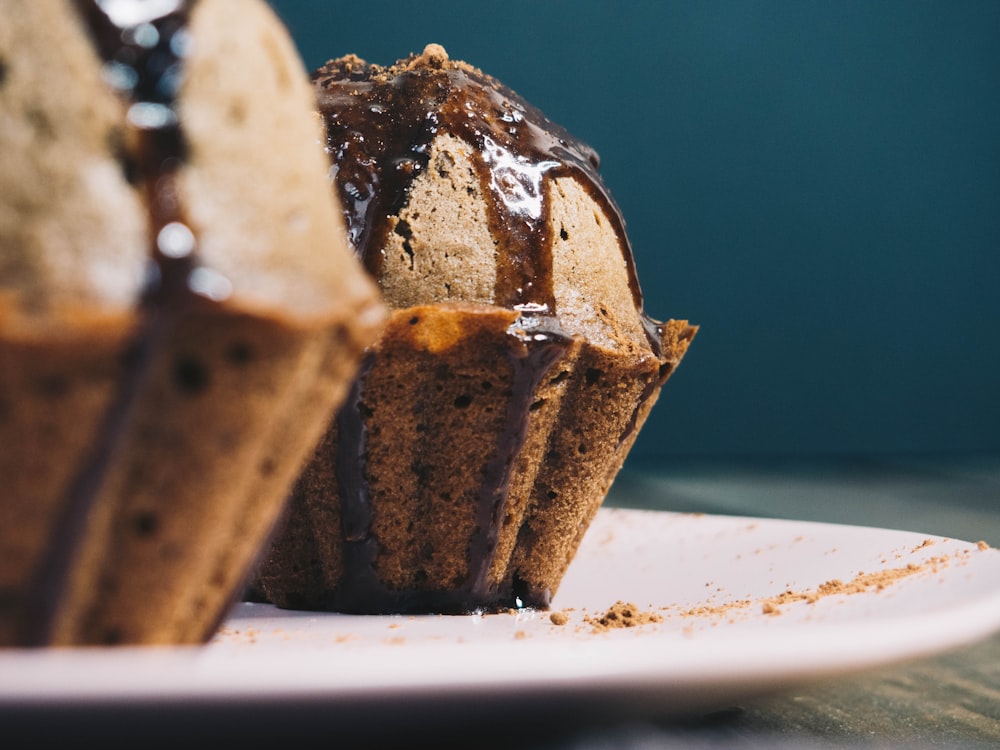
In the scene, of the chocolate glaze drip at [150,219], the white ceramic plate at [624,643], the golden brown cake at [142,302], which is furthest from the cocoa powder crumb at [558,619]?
the chocolate glaze drip at [150,219]

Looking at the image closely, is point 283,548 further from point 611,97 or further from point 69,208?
point 611,97

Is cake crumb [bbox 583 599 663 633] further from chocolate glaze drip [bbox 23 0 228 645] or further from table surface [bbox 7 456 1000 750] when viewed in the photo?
chocolate glaze drip [bbox 23 0 228 645]

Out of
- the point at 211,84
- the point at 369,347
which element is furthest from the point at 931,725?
the point at 211,84

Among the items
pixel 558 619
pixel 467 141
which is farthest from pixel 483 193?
pixel 558 619

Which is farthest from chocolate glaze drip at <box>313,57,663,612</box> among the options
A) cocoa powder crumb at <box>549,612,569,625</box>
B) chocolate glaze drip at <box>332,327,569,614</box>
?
cocoa powder crumb at <box>549,612,569,625</box>

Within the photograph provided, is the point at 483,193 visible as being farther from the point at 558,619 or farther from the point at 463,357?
the point at 558,619

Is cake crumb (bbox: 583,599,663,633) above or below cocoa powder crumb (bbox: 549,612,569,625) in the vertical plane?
above
